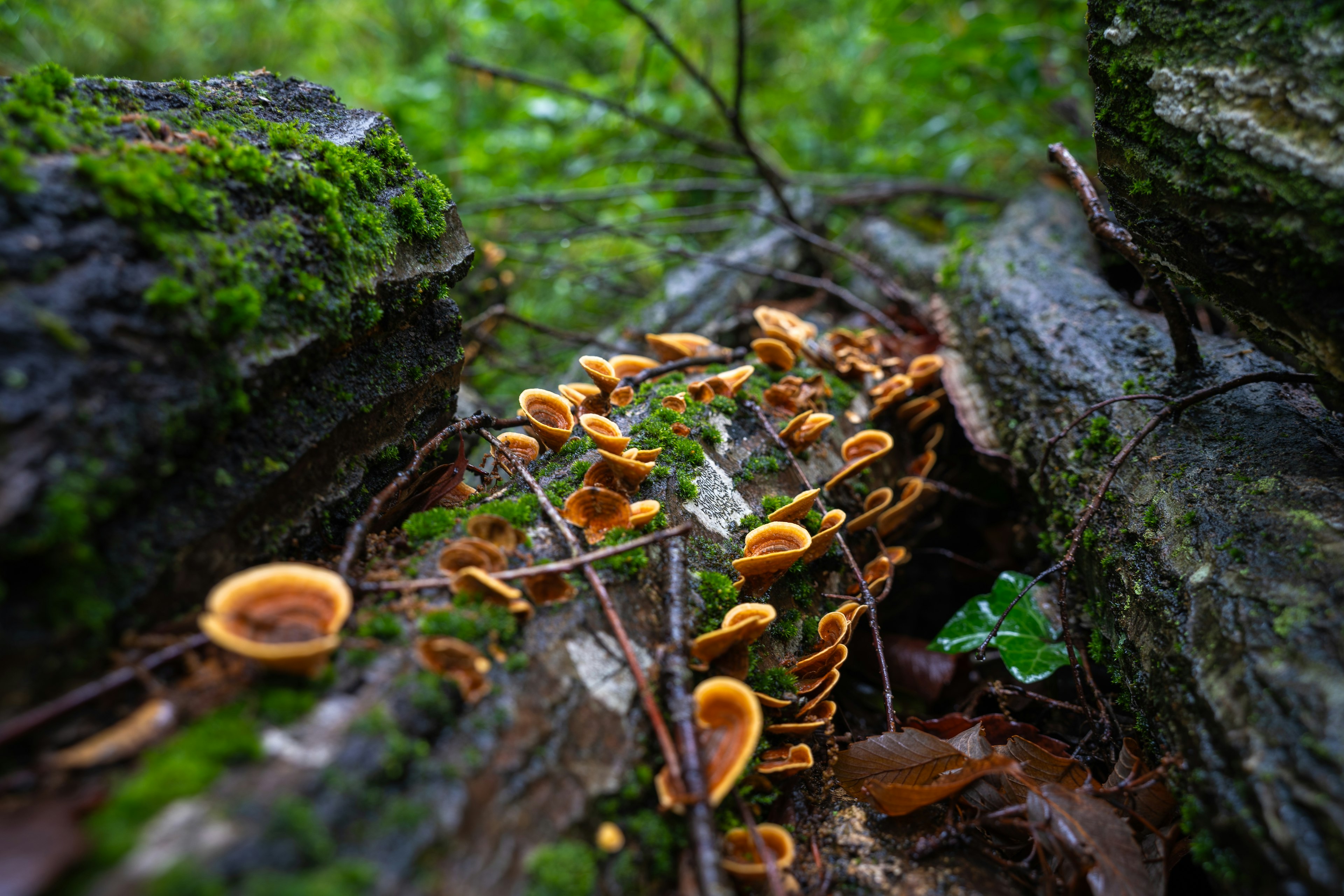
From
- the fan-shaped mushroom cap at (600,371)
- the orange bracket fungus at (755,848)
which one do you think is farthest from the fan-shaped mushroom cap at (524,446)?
the orange bracket fungus at (755,848)

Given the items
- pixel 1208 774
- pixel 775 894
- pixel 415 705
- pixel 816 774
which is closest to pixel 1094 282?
pixel 1208 774

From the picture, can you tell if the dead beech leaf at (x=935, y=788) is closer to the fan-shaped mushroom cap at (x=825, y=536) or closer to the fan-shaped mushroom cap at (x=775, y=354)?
the fan-shaped mushroom cap at (x=825, y=536)

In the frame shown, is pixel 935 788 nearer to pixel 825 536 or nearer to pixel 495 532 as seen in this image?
pixel 825 536

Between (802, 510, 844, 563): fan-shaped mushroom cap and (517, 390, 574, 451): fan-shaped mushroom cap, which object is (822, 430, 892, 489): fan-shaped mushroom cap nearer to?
(802, 510, 844, 563): fan-shaped mushroom cap

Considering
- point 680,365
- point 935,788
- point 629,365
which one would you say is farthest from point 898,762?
point 629,365

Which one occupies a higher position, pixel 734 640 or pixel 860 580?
pixel 860 580
